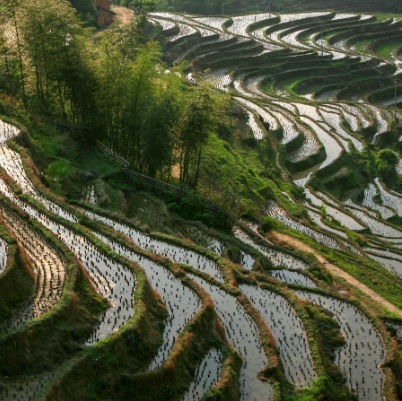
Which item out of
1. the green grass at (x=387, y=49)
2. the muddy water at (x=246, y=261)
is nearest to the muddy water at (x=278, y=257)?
the muddy water at (x=246, y=261)

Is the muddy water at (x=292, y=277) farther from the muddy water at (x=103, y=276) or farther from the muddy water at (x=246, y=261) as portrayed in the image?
the muddy water at (x=103, y=276)

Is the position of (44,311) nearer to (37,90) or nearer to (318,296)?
(318,296)

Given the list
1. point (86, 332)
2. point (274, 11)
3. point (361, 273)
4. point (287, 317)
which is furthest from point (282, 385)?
point (274, 11)

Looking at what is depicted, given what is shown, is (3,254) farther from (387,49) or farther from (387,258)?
(387,49)

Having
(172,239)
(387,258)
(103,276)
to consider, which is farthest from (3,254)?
(387,258)

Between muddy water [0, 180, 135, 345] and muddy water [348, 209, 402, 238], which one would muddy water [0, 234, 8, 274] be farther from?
muddy water [348, 209, 402, 238]

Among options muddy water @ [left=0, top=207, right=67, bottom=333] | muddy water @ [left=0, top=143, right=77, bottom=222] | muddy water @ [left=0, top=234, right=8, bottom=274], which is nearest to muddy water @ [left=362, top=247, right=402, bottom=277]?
muddy water @ [left=0, top=143, right=77, bottom=222]
